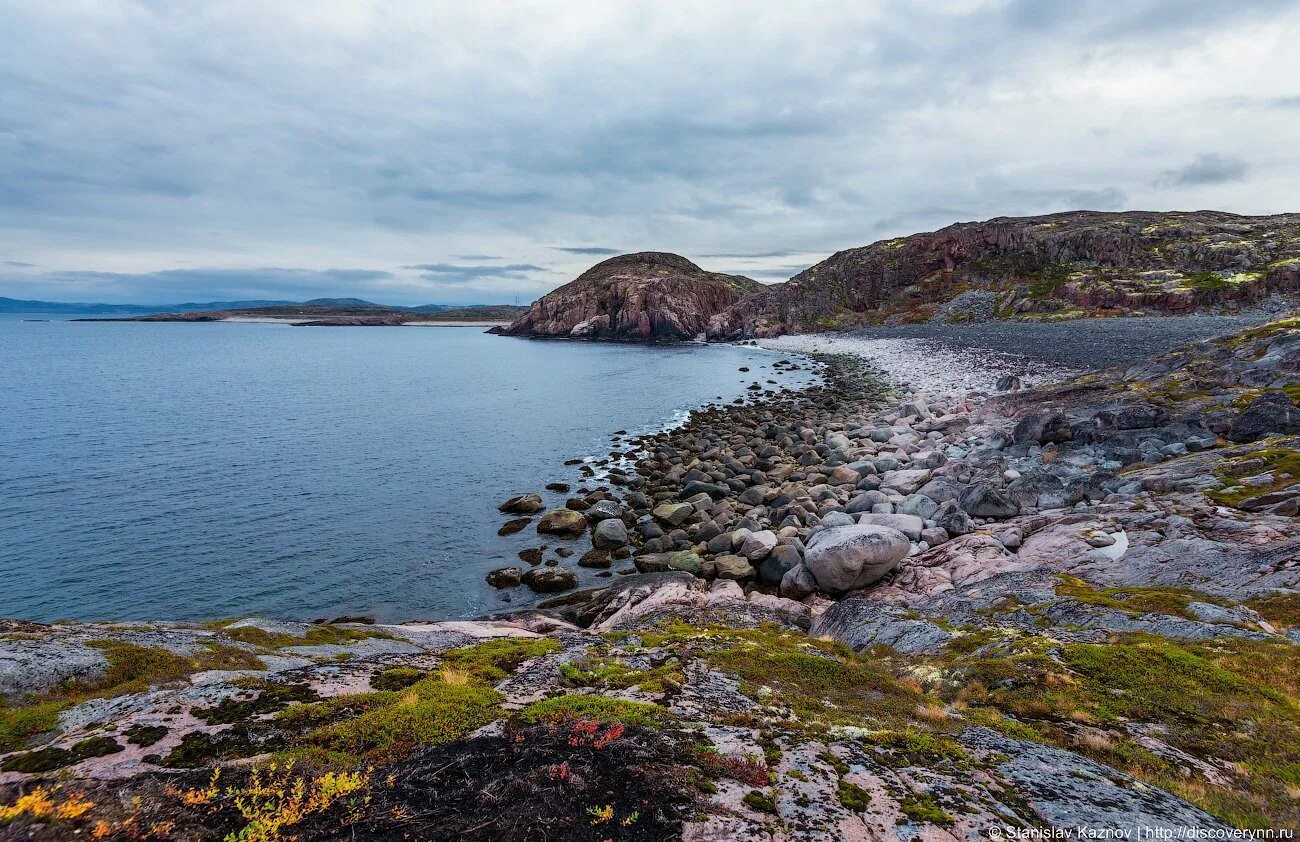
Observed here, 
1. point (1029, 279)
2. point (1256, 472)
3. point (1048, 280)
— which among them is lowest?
point (1256, 472)

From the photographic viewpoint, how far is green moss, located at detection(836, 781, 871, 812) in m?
6.38

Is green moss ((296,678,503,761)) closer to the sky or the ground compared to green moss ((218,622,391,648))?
closer to the sky

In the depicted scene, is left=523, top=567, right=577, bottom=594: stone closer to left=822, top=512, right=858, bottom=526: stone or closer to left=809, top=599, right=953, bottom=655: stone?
left=809, top=599, right=953, bottom=655: stone

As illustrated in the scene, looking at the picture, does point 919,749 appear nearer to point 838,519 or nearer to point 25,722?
point 25,722

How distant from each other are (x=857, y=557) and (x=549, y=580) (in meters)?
13.2

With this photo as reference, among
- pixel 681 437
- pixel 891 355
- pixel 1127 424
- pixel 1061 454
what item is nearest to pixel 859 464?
pixel 1061 454

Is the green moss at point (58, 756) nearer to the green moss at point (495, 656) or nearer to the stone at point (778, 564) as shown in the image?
the green moss at point (495, 656)

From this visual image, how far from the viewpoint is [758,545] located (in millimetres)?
24484

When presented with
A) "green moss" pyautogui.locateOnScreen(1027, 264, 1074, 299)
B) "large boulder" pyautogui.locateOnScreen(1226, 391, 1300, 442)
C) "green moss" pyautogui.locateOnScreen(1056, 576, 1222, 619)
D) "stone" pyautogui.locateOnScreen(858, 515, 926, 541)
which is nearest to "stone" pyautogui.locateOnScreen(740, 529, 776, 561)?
"stone" pyautogui.locateOnScreen(858, 515, 926, 541)

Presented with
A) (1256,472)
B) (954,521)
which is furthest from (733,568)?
(1256,472)

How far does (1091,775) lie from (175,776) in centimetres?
→ 1113

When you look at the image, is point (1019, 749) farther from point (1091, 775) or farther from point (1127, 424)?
point (1127, 424)

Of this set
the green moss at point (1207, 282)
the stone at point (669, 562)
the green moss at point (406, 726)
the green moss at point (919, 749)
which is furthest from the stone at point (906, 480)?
the green moss at point (1207, 282)

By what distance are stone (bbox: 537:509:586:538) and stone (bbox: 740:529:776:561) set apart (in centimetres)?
983
